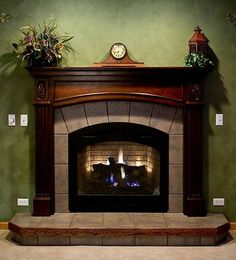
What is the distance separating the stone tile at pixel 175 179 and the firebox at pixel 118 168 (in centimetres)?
5

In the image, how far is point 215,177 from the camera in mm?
5141

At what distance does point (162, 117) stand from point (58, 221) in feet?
4.91

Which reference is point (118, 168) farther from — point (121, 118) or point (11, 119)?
point (11, 119)

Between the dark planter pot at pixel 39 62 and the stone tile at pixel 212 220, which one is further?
the dark planter pot at pixel 39 62

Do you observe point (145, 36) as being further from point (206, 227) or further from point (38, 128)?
point (206, 227)

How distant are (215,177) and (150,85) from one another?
120cm

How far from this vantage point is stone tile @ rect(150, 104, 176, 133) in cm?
505

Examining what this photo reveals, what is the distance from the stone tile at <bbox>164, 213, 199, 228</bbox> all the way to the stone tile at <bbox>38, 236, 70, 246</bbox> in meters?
0.99

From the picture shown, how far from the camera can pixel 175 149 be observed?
5.09 meters

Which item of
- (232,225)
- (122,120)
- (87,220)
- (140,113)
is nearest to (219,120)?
(140,113)

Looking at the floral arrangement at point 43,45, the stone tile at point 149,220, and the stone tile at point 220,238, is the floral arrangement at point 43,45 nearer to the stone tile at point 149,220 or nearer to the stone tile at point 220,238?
the stone tile at point 149,220

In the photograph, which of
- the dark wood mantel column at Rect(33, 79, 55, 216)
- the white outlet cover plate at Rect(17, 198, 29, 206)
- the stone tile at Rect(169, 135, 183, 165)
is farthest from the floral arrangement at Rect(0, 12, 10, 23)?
the stone tile at Rect(169, 135, 183, 165)

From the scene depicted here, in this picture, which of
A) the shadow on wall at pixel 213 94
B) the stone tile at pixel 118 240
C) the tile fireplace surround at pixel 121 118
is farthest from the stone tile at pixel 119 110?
the stone tile at pixel 118 240

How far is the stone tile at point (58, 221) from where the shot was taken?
4664 millimetres
